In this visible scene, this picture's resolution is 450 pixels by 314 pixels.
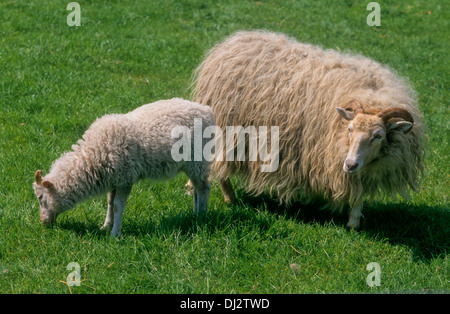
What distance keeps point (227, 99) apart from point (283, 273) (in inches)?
83.7

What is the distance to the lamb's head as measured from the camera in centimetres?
445

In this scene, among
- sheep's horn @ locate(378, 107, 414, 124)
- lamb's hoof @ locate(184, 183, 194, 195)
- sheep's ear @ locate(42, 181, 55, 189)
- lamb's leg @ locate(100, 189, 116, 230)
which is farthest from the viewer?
lamb's hoof @ locate(184, 183, 194, 195)

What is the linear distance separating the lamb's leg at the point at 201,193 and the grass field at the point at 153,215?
0.39ft

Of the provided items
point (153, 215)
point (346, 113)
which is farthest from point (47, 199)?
point (346, 113)

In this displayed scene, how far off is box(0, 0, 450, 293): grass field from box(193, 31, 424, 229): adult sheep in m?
0.36

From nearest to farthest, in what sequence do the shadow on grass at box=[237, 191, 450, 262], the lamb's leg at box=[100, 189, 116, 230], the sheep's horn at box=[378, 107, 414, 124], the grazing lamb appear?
the grazing lamb
the sheep's horn at box=[378, 107, 414, 124]
the lamb's leg at box=[100, 189, 116, 230]
the shadow on grass at box=[237, 191, 450, 262]

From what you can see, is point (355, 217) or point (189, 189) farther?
point (189, 189)

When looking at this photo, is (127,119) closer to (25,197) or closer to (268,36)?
(25,197)

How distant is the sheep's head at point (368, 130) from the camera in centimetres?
460

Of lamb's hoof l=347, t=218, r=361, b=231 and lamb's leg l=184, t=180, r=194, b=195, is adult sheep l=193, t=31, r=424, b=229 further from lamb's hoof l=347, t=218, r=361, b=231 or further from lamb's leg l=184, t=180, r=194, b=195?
lamb's leg l=184, t=180, r=194, b=195

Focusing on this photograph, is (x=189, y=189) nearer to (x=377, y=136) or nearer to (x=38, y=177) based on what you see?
(x=38, y=177)

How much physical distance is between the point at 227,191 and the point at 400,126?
197cm

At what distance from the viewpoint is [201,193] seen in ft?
16.7

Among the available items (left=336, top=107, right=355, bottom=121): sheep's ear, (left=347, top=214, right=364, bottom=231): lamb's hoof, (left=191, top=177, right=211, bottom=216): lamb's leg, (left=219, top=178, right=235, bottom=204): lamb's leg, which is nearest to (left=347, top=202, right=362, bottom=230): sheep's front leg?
(left=347, top=214, right=364, bottom=231): lamb's hoof
